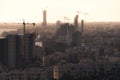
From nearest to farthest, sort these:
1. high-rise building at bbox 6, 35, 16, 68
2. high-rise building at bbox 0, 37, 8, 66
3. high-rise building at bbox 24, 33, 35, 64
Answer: high-rise building at bbox 6, 35, 16, 68 → high-rise building at bbox 0, 37, 8, 66 → high-rise building at bbox 24, 33, 35, 64

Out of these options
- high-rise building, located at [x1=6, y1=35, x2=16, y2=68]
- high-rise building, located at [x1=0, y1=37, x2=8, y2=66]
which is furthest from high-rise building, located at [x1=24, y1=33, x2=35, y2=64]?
high-rise building, located at [x1=0, y1=37, x2=8, y2=66]

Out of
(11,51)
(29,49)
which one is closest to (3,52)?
(11,51)

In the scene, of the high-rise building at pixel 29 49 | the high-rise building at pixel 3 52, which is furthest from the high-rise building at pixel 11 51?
the high-rise building at pixel 29 49

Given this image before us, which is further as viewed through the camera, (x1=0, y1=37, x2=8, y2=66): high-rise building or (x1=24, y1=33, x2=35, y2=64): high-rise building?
(x1=24, y1=33, x2=35, y2=64): high-rise building

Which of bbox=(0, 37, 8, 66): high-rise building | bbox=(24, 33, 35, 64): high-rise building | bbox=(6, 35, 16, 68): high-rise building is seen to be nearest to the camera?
bbox=(6, 35, 16, 68): high-rise building

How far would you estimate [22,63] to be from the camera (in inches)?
969

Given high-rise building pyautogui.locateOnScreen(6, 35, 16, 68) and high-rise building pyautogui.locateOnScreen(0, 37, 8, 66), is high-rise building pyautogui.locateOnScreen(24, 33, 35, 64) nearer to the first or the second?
high-rise building pyautogui.locateOnScreen(6, 35, 16, 68)

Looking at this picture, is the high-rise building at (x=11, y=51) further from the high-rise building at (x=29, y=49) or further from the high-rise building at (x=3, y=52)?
the high-rise building at (x=29, y=49)

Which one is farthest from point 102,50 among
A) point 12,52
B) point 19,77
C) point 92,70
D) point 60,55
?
point 19,77

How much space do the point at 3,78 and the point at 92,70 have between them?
397cm

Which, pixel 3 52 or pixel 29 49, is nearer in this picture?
pixel 3 52

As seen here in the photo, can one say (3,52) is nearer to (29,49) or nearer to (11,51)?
(11,51)

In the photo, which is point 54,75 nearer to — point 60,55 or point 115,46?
point 60,55

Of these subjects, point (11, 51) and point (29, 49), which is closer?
point (11, 51)
